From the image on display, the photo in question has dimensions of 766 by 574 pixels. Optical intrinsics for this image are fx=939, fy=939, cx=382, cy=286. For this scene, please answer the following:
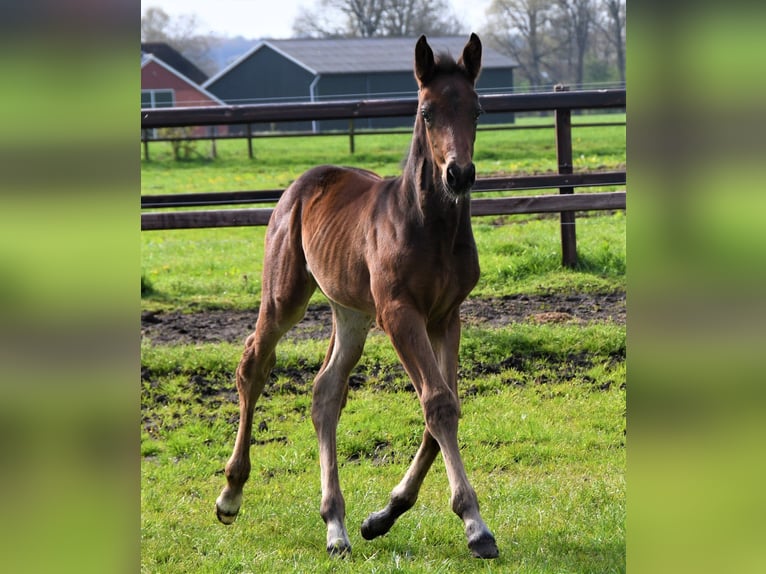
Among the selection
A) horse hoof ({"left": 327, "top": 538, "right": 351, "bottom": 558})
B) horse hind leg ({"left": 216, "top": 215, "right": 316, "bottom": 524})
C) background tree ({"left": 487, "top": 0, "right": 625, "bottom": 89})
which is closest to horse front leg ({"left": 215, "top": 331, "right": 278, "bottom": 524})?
horse hind leg ({"left": 216, "top": 215, "right": 316, "bottom": 524})

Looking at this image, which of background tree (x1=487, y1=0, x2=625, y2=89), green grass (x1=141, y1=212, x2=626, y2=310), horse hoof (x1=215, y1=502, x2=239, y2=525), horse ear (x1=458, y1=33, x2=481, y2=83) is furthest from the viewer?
background tree (x1=487, y1=0, x2=625, y2=89)

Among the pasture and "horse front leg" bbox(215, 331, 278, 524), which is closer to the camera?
the pasture

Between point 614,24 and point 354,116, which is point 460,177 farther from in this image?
point 614,24

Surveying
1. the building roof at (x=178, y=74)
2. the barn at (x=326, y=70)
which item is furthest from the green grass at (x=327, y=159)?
the building roof at (x=178, y=74)

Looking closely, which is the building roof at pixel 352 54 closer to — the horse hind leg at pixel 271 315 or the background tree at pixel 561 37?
the background tree at pixel 561 37

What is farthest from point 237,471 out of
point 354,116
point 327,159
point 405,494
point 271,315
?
point 327,159

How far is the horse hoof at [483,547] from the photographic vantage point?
12.6ft

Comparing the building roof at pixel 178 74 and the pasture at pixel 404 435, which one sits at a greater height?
the building roof at pixel 178 74

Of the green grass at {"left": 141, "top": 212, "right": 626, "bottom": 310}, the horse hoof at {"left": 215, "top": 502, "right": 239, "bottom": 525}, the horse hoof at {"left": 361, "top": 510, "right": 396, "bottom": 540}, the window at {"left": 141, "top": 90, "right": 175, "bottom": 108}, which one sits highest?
the window at {"left": 141, "top": 90, "right": 175, "bottom": 108}

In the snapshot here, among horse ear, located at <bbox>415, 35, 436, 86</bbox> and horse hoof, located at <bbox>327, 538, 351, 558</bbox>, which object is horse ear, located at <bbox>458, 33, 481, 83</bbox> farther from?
horse hoof, located at <bbox>327, 538, 351, 558</bbox>

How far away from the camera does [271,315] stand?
547 cm

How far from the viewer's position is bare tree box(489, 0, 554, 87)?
47.7 m
